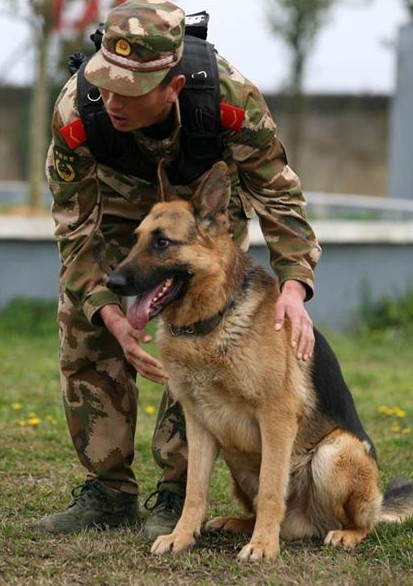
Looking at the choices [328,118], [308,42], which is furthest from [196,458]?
[328,118]

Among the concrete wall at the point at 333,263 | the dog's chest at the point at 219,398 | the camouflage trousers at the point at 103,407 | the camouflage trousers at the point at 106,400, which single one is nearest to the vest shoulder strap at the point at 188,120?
the camouflage trousers at the point at 106,400

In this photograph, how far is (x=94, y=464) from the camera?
4.94 m

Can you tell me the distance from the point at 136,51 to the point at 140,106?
204 millimetres

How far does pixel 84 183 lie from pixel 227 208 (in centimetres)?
59

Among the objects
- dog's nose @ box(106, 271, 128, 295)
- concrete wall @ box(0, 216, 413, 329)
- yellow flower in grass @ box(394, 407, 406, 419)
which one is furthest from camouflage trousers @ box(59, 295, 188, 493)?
concrete wall @ box(0, 216, 413, 329)

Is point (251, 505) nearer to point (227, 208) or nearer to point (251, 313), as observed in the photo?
point (251, 313)

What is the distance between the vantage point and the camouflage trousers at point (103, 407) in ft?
15.9

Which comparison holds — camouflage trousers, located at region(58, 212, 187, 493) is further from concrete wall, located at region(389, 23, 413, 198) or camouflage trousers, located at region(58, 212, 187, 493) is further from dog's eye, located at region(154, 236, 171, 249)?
concrete wall, located at region(389, 23, 413, 198)

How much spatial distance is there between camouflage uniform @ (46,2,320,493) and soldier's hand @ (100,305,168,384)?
0.10 meters

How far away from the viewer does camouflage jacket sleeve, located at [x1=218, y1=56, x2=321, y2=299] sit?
4430 millimetres

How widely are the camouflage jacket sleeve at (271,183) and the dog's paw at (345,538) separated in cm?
97

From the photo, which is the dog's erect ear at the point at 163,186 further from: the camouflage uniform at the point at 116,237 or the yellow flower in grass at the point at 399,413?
the yellow flower in grass at the point at 399,413

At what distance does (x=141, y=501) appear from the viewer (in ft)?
17.7

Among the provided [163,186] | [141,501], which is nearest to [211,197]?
[163,186]
